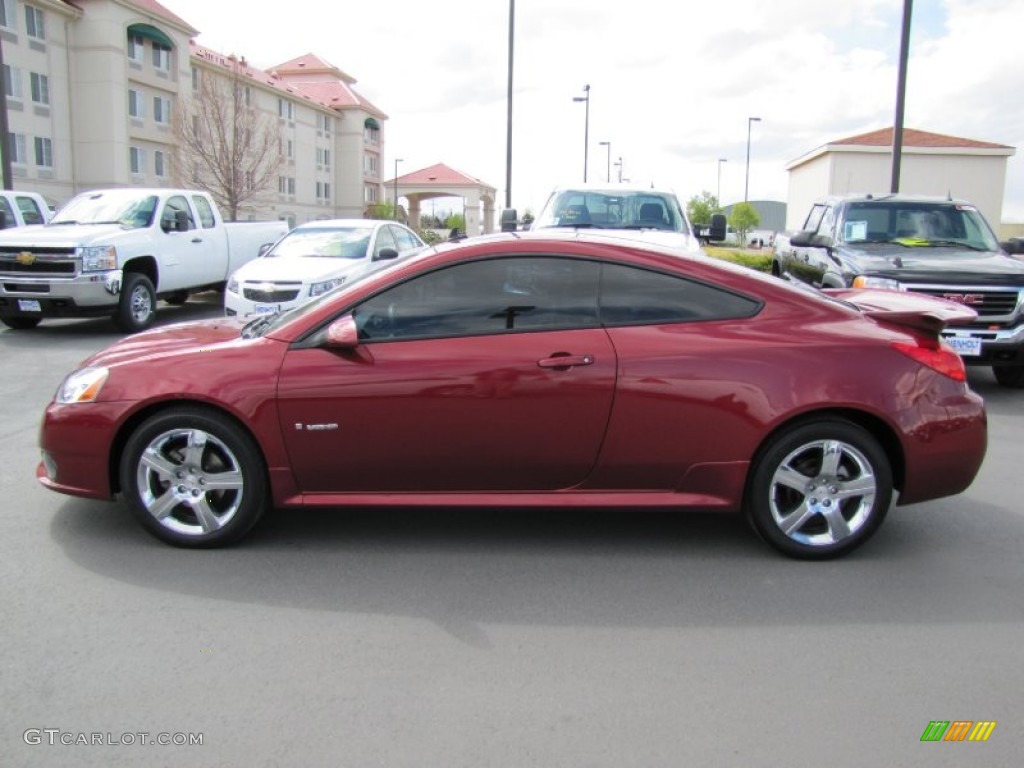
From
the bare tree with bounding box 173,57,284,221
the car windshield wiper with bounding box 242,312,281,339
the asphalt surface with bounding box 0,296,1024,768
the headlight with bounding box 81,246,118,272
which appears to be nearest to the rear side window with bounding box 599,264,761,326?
the asphalt surface with bounding box 0,296,1024,768

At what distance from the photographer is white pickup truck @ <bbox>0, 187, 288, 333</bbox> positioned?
1188 cm

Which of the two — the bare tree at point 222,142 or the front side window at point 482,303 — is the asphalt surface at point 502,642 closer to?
the front side window at point 482,303

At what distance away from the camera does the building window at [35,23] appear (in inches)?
1656

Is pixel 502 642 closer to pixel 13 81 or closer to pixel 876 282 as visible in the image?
pixel 876 282

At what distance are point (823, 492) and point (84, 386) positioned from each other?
3.69m

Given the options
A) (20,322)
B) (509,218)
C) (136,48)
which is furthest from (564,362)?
(136,48)

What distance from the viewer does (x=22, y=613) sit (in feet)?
12.3

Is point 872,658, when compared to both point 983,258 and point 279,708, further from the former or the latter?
point 983,258

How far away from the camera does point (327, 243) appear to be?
494 inches

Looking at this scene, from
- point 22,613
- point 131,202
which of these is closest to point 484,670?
point 22,613

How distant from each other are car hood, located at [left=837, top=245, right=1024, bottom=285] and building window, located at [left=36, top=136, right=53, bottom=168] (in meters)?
44.0

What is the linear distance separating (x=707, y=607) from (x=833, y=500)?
0.94 metres

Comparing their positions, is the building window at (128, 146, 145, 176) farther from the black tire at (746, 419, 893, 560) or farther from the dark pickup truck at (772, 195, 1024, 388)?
the black tire at (746, 419, 893, 560)

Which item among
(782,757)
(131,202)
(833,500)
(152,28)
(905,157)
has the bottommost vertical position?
(782,757)
